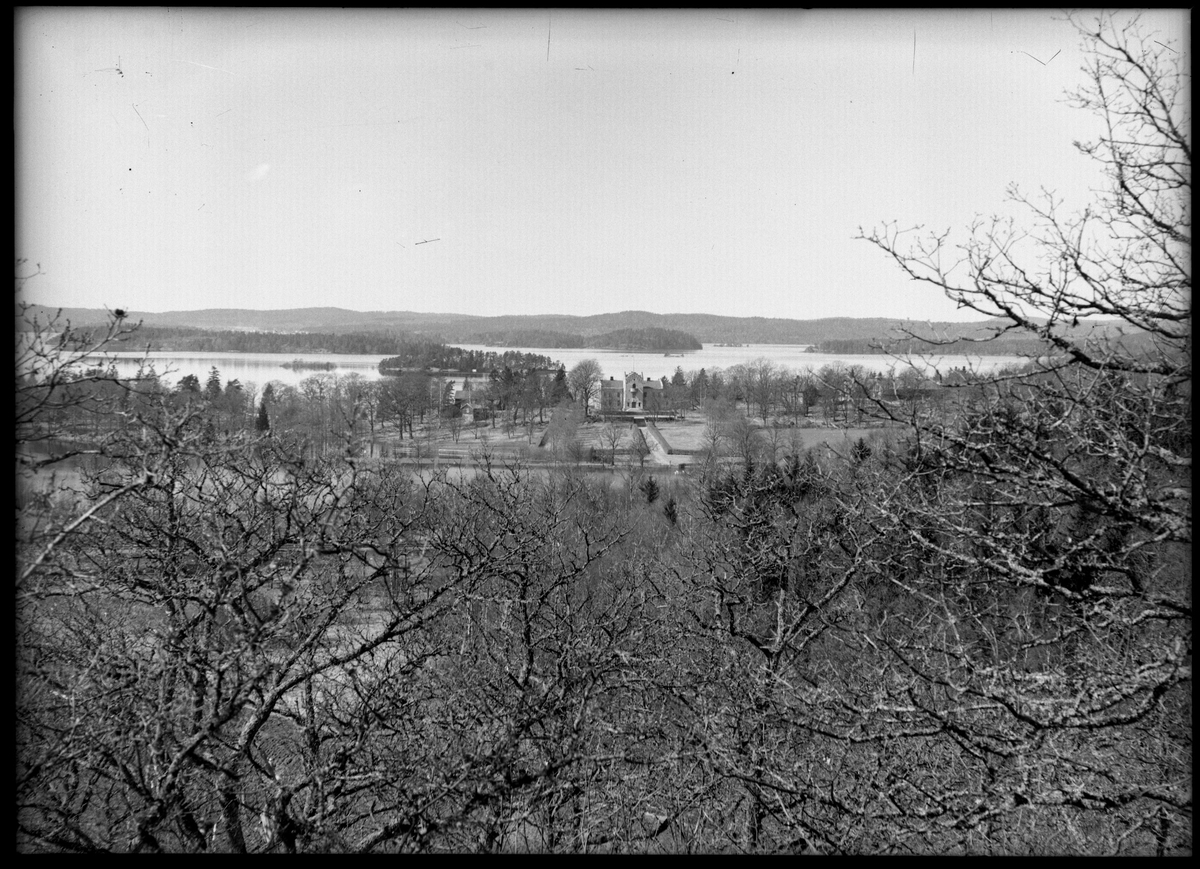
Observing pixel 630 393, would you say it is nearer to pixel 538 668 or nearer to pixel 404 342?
pixel 404 342

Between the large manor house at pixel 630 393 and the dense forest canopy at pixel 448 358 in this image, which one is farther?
the large manor house at pixel 630 393

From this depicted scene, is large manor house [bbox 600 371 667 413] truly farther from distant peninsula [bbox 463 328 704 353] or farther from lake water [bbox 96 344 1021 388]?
distant peninsula [bbox 463 328 704 353]

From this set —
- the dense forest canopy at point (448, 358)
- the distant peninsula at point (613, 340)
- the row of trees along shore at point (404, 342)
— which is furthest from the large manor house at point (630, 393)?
the dense forest canopy at point (448, 358)

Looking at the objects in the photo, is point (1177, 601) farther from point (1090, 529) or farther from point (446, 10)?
point (446, 10)

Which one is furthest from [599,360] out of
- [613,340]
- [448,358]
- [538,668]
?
[538,668]

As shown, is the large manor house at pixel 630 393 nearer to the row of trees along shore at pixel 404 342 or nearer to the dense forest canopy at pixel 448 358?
the row of trees along shore at pixel 404 342

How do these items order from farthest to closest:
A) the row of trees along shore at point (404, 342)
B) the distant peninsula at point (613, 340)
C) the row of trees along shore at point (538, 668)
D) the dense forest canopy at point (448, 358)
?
the distant peninsula at point (613, 340) < the dense forest canopy at point (448, 358) < the row of trees along shore at point (404, 342) < the row of trees along shore at point (538, 668)
